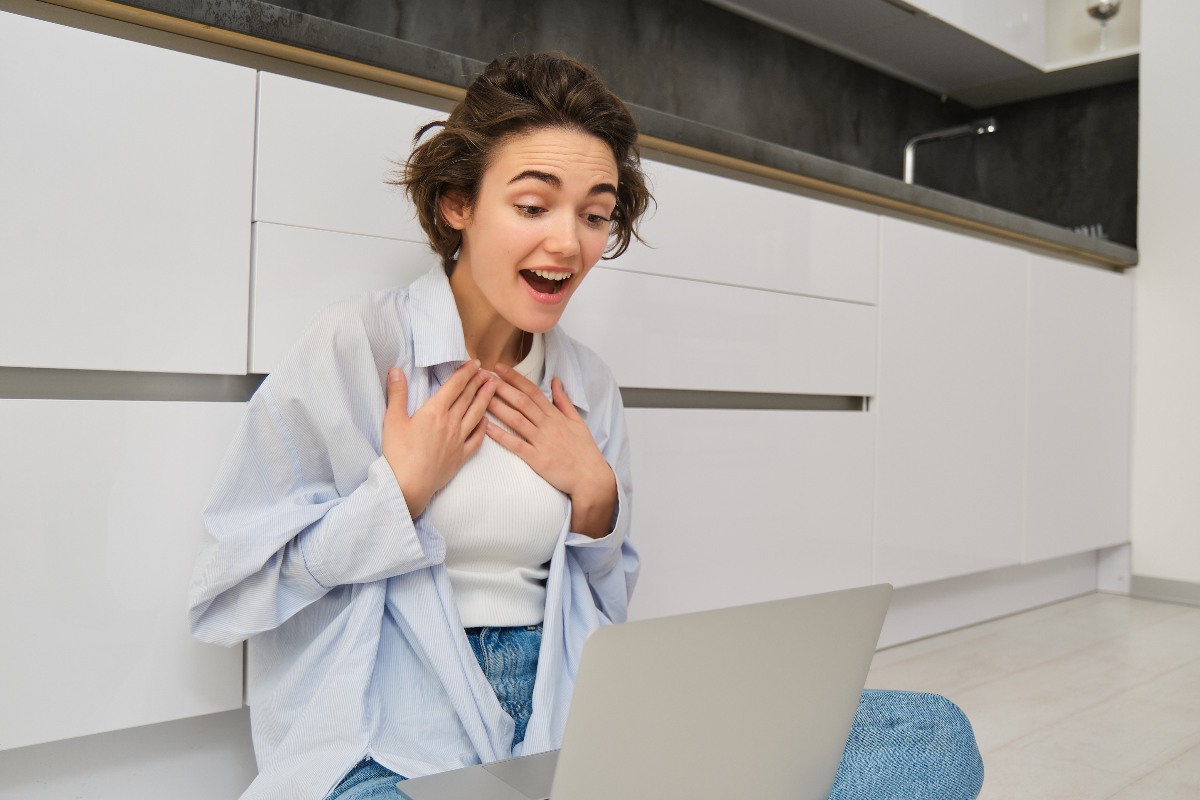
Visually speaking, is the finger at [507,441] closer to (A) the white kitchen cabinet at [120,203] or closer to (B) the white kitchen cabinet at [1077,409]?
(A) the white kitchen cabinet at [120,203]

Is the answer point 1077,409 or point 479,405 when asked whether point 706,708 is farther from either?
point 1077,409

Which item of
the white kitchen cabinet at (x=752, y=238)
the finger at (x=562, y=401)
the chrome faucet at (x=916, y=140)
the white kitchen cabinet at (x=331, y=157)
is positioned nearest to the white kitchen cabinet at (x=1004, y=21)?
the chrome faucet at (x=916, y=140)

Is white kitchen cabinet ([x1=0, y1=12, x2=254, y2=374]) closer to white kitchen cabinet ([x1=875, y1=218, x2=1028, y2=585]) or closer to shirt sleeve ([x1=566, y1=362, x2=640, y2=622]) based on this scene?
shirt sleeve ([x1=566, y1=362, x2=640, y2=622])

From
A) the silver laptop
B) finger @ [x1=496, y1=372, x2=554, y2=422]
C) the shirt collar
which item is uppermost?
the shirt collar

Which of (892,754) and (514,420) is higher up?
(514,420)

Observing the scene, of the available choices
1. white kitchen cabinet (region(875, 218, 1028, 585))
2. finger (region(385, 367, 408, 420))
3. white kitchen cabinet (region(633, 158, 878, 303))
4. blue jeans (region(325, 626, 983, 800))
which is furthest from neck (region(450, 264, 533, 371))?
white kitchen cabinet (region(875, 218, 1028, 585))

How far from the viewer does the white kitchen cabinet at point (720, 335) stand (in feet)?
5.36

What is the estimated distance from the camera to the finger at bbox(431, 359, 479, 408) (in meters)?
1.04

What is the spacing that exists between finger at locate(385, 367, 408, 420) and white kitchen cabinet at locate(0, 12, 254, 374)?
0.25m

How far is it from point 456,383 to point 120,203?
1.36ft

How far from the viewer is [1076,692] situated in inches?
80.4

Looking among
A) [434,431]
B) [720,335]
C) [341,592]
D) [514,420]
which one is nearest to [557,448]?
[514,420]

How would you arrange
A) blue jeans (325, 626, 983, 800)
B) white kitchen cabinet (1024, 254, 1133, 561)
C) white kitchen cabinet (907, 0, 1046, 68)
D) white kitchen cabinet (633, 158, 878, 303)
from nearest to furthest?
blue jeans (325, 626, 983, 800) < white kitchen cabinet (633, 158, 878, 303) < white kitchen cabinet (1024, 254, 1133, 561) < white kitchen cabinet (907, 0, 1046, 68)

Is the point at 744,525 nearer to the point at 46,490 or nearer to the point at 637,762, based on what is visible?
the point at 46,490
